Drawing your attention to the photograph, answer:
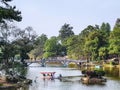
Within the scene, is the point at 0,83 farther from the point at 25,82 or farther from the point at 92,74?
the point at 92,74

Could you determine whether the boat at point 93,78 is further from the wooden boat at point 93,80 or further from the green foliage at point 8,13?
the green foliage at point 8,13

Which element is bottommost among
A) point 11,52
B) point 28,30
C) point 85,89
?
point 85,89

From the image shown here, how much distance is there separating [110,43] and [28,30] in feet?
97.7

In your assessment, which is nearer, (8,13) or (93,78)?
(8,13)

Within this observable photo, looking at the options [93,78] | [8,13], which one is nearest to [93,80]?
[93,78]

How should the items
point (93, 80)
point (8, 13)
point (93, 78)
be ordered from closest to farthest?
1. point (8, 13)
2. point (93, 80)
3. point (93, 78)

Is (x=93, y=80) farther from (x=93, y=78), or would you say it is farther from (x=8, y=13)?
(x=8, y=13)

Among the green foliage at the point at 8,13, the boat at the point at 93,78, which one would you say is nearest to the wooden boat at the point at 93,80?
the boat at the point at 93,78

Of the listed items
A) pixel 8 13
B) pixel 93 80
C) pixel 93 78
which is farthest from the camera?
pixel 93 78

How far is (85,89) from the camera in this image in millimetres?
65625

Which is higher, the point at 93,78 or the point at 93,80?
the point at 93,78

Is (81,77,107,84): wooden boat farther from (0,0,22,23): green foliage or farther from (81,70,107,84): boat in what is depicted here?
(0,0,22,23): green foliage

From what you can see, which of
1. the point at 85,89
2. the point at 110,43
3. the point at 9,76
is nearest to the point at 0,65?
the point at 9,76

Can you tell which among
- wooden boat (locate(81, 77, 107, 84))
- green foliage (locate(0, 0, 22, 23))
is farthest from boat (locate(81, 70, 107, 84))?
green foliage (locate(0, 0, 22, 23))
